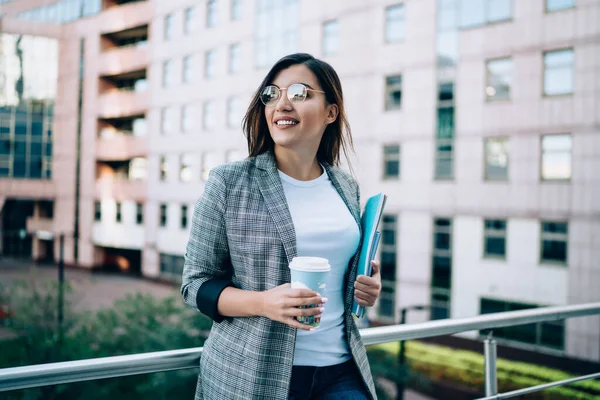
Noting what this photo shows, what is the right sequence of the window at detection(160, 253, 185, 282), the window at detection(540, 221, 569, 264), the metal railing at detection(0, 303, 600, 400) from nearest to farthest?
1. the metal railing at detection(0, 303, 600, 400)
2. the window at detection(540, 221, 569, 264)
3. the window at detection(160, 253, 185, 282)

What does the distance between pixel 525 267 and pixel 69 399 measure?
10.5 meters

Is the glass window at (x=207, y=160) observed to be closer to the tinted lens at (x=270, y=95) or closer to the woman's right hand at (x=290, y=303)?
the tinted lens at (x=270, y=95)

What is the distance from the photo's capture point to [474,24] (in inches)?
538

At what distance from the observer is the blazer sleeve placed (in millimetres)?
1194

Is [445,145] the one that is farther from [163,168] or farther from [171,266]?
[171,266]

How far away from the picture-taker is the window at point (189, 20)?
2167cm

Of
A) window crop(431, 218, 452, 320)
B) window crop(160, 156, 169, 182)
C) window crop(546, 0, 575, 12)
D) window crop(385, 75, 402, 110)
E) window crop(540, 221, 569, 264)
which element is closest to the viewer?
window crop(546, 0, 575, 12)

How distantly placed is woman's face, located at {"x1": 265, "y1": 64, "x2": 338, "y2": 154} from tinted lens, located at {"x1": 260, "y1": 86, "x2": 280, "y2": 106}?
11 millimetres

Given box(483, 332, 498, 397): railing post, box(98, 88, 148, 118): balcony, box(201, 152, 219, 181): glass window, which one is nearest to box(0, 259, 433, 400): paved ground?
box(201, 152, 219, 181): glass window

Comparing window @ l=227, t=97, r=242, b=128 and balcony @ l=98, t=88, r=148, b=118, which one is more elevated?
balcony @ l=98, t=88, r=148, b=118

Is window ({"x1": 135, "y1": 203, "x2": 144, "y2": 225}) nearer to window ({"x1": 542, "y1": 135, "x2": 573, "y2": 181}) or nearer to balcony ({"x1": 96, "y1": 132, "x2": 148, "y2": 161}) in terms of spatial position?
balcony ({"x1": 96, "y1": 132, "x2": 148, "y2": 161})

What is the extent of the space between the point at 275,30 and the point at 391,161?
271 inches

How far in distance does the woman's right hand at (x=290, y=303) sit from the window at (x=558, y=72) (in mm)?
13024

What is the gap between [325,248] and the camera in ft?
4.23
